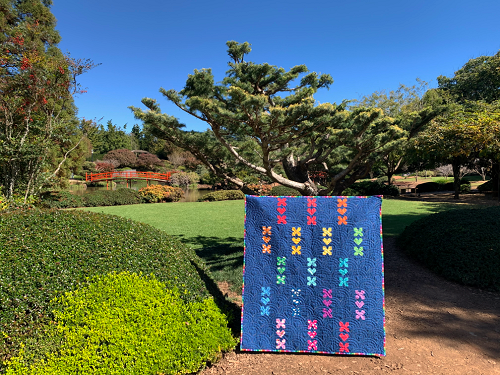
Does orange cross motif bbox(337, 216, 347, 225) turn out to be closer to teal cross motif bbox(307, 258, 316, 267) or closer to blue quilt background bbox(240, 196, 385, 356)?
blue quilt background bbox(240, 196, 385, 356)

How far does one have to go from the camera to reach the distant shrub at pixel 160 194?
18.9 meters

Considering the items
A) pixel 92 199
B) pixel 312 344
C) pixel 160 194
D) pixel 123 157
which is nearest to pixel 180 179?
pixel 160 194

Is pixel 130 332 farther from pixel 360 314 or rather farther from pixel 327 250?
pixel 360 314

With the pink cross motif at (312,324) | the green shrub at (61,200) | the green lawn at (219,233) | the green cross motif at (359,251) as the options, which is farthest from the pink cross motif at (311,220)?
the green shrub at (61,200)

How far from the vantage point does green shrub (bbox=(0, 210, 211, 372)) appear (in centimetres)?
192

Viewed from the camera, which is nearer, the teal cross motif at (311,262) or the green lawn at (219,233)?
the teal cross motif at (311,262)

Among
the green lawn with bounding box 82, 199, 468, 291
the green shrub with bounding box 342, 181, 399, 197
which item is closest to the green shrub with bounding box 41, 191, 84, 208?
the green lawn with bounding box 82, 199, 468, 291

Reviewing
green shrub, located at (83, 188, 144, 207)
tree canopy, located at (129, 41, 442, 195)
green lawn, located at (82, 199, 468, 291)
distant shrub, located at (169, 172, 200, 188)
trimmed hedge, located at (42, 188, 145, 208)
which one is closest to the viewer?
tree canopy, located at (129, 41, 442, 195)

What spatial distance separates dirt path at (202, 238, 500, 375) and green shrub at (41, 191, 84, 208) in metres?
14.3

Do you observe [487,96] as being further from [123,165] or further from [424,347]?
[123,165]

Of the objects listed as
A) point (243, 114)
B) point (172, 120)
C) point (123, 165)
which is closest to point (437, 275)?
point (243, 114)

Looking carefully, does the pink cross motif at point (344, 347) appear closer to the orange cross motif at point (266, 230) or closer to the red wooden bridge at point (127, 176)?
the orange cross motif at point (266, 230)

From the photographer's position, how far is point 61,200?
14547 mm

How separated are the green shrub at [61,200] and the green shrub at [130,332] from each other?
13577 millimetres
